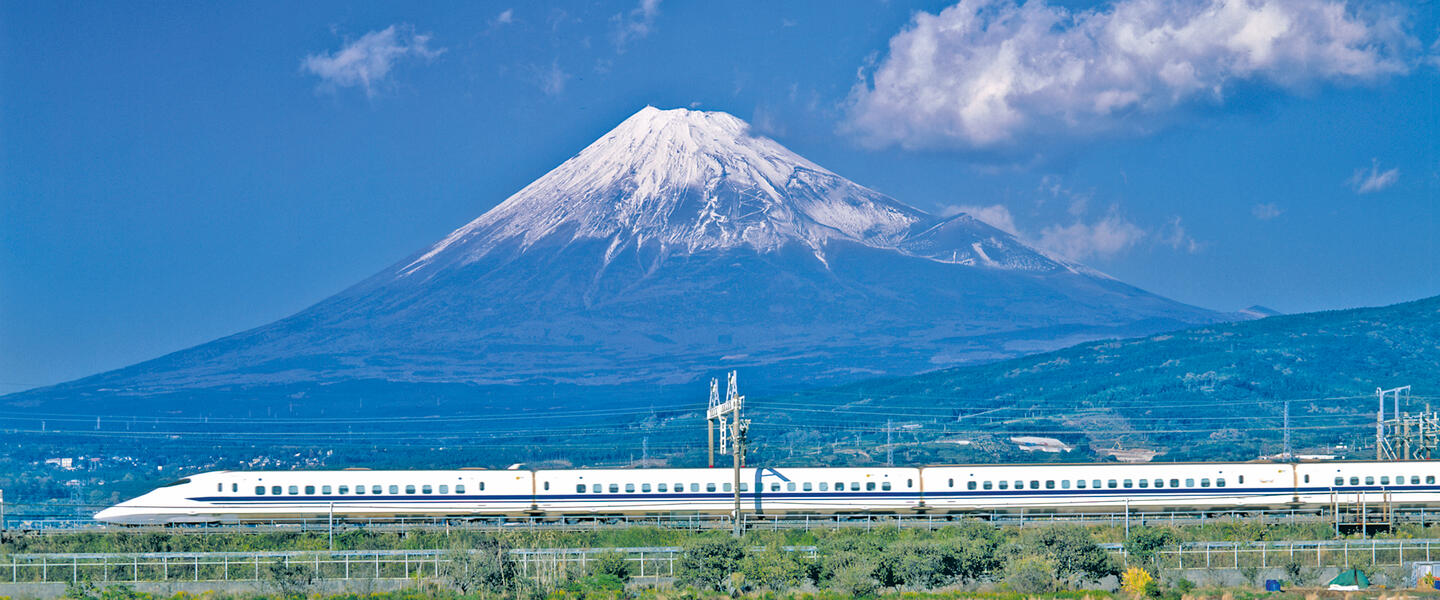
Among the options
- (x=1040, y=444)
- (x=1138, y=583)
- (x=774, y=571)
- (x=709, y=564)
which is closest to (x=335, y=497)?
(x=709, y=564)

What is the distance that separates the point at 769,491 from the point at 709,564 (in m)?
18.0

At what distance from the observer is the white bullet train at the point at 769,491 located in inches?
2443

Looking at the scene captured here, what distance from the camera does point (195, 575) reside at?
153 ft

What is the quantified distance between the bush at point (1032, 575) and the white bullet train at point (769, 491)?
16.6 metres

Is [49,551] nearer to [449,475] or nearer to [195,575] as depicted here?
[195,575]

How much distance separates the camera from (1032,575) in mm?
44031

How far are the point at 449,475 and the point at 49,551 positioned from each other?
47.4 ft

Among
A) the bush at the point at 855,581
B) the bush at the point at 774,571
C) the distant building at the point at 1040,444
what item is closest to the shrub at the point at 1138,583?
the bush at the point at 855,581

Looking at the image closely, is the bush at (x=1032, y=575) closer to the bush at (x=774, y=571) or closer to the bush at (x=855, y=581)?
the bush at (x=855, y=581)

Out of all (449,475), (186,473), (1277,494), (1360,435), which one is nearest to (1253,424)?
(1360,435)

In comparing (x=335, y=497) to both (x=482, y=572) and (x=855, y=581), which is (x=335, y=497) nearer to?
(x=482, y=572)

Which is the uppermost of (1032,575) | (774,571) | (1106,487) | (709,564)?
(1106,487)

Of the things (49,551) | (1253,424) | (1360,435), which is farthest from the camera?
(1253,424)

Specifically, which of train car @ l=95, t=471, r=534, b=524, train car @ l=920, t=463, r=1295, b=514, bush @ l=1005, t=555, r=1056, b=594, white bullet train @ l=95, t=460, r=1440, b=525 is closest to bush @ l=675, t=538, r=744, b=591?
bush @ l=1005, t=555, r=1056, b=594
